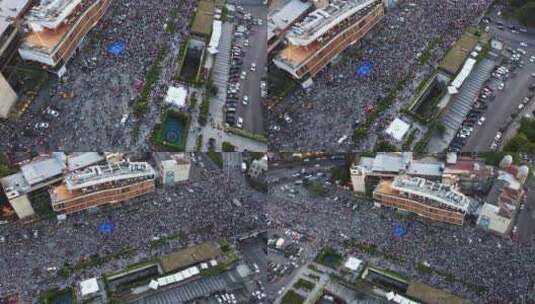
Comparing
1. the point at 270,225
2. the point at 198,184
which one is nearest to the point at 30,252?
the point at 198,184

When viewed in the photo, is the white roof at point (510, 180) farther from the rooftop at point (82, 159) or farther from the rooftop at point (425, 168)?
the rooftop at point (82, 159)

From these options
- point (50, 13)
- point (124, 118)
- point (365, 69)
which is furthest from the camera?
point (365, 69)

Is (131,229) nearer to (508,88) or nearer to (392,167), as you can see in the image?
(392,167)

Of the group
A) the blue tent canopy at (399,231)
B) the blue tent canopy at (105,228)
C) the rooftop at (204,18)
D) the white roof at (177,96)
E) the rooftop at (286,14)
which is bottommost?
the blue tent canopy at (105,228)

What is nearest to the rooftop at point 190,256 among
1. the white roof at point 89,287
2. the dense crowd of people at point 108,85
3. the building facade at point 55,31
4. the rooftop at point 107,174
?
the white roof at point 89,287

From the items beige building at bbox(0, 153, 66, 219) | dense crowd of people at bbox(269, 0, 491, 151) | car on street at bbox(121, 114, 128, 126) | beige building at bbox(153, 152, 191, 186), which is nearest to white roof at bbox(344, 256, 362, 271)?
dense crowd of people at bbox(269, 0, 491, 151)

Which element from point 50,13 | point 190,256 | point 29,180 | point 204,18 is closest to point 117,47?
point 50,13

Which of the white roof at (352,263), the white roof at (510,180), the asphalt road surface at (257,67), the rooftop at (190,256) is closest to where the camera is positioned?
the white roof at (352,263)
